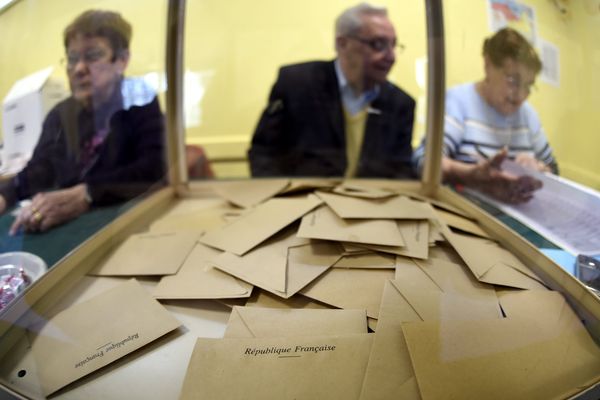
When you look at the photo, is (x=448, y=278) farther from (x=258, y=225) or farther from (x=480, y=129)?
(x=480, y=129)

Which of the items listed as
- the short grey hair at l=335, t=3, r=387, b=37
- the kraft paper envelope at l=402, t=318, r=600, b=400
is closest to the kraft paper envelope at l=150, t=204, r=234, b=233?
the kraft paper envelope at l=402, t=318, r=600, b=400

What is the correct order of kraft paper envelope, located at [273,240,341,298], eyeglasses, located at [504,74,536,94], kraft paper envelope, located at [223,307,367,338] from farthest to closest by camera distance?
eyeglasses, located at [504,74,536,94] < kraft paper envelope, located at [273,240,341,298] < kraft paper envelope, located at [223,307,367,338]

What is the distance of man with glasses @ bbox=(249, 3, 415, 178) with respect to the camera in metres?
1.55

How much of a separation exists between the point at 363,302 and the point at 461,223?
542mm

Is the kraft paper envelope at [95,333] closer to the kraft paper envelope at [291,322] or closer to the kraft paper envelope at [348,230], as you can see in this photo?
the kraft paper envelope at [291,322]

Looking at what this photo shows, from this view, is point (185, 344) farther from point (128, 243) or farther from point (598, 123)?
point (598, 123)

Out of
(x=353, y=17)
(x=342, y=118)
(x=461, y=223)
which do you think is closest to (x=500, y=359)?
(x=461, y=223)

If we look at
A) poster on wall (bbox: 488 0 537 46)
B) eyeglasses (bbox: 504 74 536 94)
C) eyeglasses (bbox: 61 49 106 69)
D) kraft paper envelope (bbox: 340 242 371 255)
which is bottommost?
kraft paper envelope (bbox: 340 242 371 255)

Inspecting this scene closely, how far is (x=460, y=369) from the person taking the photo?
623 mm

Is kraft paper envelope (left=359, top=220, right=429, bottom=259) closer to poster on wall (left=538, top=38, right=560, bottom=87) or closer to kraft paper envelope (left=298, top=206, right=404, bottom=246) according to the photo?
kraft paper envelope (left=298, top=206, right=404, bottom=246)

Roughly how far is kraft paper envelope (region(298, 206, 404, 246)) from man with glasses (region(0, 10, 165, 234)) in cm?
85

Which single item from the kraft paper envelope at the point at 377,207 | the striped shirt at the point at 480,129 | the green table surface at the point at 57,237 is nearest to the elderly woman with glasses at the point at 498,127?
the striped shirt at the point at 480,129

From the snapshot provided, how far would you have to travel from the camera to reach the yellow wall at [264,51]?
98cm

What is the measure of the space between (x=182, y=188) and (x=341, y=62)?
37.1 inches
